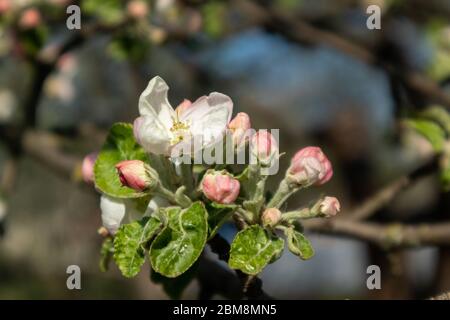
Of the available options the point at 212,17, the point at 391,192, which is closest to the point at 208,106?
the point at 391,192

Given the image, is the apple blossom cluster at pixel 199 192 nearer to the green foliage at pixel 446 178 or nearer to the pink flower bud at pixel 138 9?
the green foliage at pixel 446 178

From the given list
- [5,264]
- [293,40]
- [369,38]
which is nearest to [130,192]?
[293,40]

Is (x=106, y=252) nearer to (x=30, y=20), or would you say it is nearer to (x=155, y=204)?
(x=155, y=204)

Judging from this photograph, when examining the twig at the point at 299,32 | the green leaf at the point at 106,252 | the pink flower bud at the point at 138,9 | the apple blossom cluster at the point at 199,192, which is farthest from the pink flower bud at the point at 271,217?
the twig at the point at 299,32

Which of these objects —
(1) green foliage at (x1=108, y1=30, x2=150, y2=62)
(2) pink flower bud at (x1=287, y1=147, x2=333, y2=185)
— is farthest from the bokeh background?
(2) pink flower bud at (x1=287, y1=147, x2=333, y2=185)

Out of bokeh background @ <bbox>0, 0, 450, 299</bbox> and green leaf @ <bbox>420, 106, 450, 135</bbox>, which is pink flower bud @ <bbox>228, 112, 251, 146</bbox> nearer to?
bokeh background @ <bbox>0, 0, 450, 299</bbox>

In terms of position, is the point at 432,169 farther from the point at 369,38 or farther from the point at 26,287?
the point at 26,287
